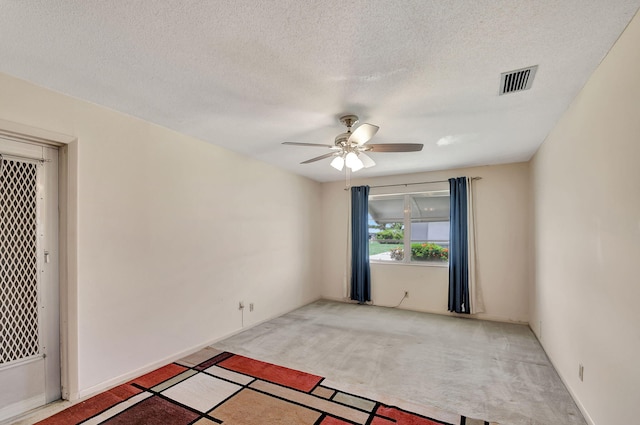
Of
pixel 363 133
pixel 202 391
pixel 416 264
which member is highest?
pixel 363 133

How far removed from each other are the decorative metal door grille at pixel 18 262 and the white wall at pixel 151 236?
277mm

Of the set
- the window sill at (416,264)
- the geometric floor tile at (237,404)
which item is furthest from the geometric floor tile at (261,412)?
the window sill at (416,264)

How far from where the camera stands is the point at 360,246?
5.42 m

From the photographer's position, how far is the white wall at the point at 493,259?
4.33 m

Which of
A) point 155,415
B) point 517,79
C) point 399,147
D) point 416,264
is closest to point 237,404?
point 155,415

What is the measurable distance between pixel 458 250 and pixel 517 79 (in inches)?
124

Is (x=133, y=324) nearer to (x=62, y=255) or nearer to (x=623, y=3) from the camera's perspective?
(x=62, y=255)

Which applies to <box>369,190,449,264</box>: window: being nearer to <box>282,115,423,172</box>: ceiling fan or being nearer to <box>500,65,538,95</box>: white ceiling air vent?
<box>282,115,423,172</box>: ceiling fan

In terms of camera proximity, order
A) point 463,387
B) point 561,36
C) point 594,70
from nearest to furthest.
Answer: point 561,36 → point 594,70 → point 463,387

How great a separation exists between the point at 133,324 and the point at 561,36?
3.76 meters

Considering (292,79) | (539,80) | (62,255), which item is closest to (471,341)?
(539,80)

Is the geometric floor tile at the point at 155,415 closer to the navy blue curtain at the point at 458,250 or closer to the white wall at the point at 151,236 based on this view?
the white wall at the point at 151,236

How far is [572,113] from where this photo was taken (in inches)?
92.4

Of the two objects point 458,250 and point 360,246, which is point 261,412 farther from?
point 458,250
